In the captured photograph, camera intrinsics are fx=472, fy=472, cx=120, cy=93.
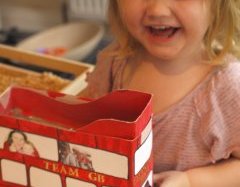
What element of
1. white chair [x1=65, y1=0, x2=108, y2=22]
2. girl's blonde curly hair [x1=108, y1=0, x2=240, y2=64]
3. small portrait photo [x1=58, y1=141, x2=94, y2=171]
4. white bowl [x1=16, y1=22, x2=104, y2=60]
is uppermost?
girl's blonde curly hair [x1=108, y1=0, x2=240, y2=64]

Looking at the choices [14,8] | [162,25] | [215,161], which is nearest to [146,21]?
[162,25]

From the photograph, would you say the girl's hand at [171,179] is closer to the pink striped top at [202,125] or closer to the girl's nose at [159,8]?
the pink striped top at [202,125]

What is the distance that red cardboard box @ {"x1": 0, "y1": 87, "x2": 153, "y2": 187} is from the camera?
504 mm

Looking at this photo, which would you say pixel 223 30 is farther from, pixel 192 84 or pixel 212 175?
pixel 212 175

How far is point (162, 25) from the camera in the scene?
25.6 inches

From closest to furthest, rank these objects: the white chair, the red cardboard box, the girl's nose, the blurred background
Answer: the red cardboard box, the girl's nose, the blurred background, the white chair

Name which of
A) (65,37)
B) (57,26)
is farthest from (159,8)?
(57,26)

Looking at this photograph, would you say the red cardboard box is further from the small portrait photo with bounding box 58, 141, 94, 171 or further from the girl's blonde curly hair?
the girl's blonde curly hair

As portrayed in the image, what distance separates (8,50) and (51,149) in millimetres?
779

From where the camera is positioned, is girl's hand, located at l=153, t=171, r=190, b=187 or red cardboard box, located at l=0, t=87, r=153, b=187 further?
girl's hand, located at l=153, t=171, r=190, b=187

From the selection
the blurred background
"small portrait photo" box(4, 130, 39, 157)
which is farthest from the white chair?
"small portrait photo" box(4, 130, 39, 157)

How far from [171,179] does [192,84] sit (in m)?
0.16

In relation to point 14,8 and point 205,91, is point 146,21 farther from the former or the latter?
point 14,8

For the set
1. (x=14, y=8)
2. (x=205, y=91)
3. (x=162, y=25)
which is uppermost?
(x=162, y=25)
